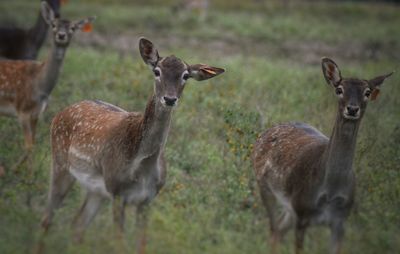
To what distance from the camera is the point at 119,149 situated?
783 cm

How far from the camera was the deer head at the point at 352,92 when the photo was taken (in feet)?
24.5

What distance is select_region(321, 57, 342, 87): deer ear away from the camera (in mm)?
7934

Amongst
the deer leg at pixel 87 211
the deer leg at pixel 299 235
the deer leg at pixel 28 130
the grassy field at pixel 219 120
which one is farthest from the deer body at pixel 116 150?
the deer leg at pixel 28 130

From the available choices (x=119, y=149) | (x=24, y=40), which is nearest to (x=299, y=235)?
(x=119, y=149)

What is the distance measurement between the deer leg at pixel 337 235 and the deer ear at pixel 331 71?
52.2 inches

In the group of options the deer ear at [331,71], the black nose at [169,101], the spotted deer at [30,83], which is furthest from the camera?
the spotted deer at [30,83]

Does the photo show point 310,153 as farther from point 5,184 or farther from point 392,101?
point 392,101

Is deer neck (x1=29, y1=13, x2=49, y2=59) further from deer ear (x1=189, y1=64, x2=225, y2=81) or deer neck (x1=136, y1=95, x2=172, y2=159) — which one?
deer neck (x1=136, y1=95, x2=172, y2=159)

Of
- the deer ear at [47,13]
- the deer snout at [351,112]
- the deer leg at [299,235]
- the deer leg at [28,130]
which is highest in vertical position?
the deer ear at [47,13]

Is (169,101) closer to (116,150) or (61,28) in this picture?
(116,150)

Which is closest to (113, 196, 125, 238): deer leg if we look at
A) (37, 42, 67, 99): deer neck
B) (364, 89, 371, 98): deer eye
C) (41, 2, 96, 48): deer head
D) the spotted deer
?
(364, 89, 371, 98): deer eye

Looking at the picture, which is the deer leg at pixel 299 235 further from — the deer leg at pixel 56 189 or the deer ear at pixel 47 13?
the deer ear at pixel 47 13

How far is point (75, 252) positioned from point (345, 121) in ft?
8.48

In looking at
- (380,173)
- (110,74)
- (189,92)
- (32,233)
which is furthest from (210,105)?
(32,233)
